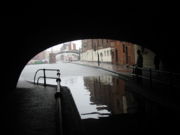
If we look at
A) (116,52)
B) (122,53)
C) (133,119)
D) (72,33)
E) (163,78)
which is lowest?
(133,119)

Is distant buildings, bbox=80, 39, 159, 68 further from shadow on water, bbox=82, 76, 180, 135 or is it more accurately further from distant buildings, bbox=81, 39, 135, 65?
shadow on water, bbox=82, 76, 180, 135

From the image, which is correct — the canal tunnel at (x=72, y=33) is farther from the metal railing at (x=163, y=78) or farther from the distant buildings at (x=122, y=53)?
the distant buildings at (x=122, y=53)

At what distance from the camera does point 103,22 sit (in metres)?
10.8

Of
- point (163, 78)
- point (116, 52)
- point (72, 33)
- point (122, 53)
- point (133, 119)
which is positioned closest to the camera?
point (133, 119)

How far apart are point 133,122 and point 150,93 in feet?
9.70

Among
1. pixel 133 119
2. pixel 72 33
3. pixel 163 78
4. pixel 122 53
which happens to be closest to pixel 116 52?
pixel 122 53

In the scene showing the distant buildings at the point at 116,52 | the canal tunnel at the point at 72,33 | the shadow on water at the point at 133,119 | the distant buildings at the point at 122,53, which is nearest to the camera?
the shadow on water at the point at 133,119

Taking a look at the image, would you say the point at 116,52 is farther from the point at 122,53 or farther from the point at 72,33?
the point at 72,33

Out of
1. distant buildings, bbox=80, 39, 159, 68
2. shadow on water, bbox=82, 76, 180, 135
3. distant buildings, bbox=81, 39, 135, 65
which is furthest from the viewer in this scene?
distant buildings, bbox=81, 39, 135, 65

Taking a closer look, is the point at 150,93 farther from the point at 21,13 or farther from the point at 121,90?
the point at 21,13

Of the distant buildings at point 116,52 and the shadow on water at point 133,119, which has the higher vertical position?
the distant buildings at point 116,52

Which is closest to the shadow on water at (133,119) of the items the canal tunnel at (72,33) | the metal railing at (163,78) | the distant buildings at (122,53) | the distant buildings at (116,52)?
the metal railing at (163,78)

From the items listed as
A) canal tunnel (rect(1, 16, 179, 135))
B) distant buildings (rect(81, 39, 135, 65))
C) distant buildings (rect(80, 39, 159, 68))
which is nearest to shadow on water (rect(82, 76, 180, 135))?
canal tunnel (rect(1, 16, 179, 135))

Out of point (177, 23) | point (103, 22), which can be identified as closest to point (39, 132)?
point (103, 22)
